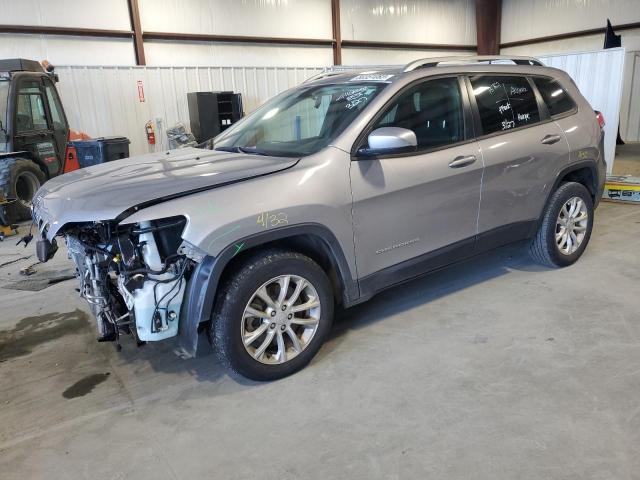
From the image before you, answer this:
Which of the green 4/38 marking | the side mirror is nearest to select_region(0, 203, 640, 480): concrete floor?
the green 4/38 marking

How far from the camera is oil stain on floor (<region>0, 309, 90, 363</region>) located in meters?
3.36

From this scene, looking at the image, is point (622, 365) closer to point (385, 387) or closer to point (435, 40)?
point (385, 387)

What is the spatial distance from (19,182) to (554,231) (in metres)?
7.45

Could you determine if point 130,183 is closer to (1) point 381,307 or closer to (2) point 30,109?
(1) point 381,307

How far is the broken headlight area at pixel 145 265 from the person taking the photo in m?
2.46

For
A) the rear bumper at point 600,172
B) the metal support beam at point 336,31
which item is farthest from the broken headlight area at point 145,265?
the metal support beam at point 336,31

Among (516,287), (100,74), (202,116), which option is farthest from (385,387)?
(100,74)

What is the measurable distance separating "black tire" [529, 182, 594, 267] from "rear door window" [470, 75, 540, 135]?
665mm

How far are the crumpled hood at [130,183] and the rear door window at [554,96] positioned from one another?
7.69ft

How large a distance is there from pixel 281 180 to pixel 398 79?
1107 millimetres

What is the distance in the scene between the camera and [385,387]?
271 centimetres

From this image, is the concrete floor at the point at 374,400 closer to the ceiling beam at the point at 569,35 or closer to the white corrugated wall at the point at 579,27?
the white corrugated wall at the point at 579,27

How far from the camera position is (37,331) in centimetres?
361

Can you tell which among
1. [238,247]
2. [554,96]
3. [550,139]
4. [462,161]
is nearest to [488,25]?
[554,96]
